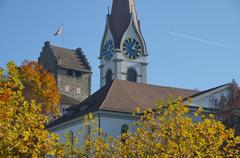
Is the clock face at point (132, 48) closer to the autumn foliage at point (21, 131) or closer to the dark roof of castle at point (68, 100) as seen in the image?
the dark roof of castle at point (68, 100)

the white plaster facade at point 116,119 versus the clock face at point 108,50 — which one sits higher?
the clock face at point 108,50

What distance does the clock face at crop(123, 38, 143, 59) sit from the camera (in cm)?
8669

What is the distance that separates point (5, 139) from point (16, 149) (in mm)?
683

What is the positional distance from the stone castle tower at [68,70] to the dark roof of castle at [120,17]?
849 centimetres

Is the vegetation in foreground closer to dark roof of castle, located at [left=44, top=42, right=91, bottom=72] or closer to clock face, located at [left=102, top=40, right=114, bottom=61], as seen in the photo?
clock face, located at [left=102, top=40, right=114, bottom=61]

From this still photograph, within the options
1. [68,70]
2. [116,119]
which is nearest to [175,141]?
[116,119]

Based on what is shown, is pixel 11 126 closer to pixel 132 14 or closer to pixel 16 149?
pixel 16 149

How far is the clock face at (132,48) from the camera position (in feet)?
284

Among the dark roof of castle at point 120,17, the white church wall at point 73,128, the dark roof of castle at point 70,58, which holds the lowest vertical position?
the white church wall at point 73,128

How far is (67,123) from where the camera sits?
5369 cm

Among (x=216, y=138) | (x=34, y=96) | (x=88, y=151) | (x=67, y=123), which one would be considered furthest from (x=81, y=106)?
(x=216, y=138)

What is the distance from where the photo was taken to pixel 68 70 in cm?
8906

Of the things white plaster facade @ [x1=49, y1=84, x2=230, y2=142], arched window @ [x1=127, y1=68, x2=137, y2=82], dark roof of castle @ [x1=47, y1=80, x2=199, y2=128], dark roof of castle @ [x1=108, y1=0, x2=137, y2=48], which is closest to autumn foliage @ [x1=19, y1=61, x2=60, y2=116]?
dark roof of castle @ [x1=47, y1=80, x2=199, y2=128]

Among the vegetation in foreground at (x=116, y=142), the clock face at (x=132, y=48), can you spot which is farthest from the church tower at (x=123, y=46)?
the vegetation in foreground at (x=116, y=142)
